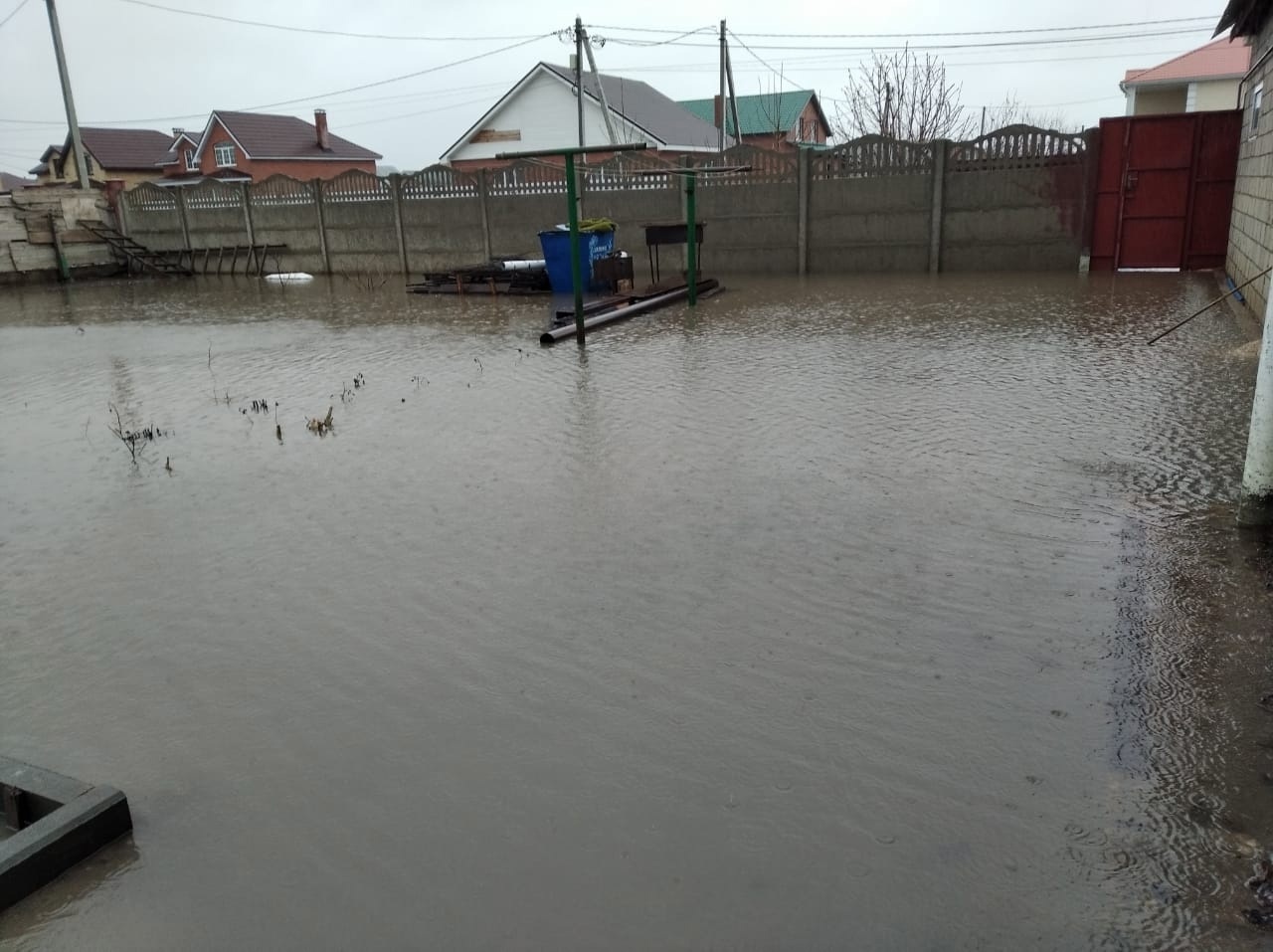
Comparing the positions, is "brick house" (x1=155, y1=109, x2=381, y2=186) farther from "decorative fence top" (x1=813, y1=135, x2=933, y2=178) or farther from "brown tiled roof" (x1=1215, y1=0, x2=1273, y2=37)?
"brown tiled roof" (x1=1215, y1=0, x2=1273, y2=37)

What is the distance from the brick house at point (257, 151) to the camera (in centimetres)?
4472

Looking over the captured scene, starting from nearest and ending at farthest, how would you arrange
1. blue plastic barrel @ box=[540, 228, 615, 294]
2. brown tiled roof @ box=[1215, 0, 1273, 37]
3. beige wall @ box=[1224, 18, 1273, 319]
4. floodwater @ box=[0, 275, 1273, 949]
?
1. floodwater @ box=[0, 275, 1273, 949]
2. beige wall @ box=[1224, 18, 1273, 319]
3. brown tiled roof @ box=[1215, 0, 1273, 37]
4. blue plastic barrel @ box=[540, 228, 615, 294]

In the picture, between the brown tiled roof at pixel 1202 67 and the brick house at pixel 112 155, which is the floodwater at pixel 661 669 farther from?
the brick house at pixel 112 155

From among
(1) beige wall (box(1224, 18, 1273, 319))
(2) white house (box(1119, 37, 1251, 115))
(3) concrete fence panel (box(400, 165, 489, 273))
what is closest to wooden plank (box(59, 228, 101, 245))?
(3) concrete fence panel (box(400, 165, 489, 273))

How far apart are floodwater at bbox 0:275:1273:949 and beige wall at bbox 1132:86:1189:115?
88.6 ft

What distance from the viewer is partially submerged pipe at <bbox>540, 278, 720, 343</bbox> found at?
8.95m

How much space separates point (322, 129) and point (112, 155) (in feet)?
34.2

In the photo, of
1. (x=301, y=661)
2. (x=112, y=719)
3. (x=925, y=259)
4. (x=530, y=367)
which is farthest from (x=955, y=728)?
(x=925, y=259)

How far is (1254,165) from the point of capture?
31.6 ft

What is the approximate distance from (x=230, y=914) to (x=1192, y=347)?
762 centimetres

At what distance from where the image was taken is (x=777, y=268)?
46.6ft

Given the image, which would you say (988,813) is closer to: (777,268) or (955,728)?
(955,728)

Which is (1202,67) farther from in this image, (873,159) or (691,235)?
(691,235)

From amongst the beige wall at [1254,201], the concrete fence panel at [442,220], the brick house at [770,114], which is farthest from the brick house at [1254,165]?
the brick house at [770,114]
